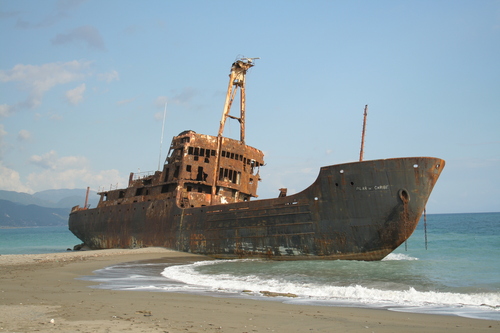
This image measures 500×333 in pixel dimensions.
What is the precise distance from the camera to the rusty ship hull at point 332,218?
14.6 meters

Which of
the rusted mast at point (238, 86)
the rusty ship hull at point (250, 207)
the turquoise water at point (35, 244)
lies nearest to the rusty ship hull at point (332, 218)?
the rusty ship hull at point (250, 207)

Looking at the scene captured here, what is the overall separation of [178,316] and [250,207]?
11.5 metres

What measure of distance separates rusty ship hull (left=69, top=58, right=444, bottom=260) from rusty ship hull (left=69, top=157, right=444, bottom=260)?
0.11ft

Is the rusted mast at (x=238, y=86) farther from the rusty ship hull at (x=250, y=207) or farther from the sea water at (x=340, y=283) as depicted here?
the sea water at (x=340, y=283)

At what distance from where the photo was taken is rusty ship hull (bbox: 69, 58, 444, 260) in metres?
14.7

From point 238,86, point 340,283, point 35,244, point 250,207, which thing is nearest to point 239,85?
point 238,86

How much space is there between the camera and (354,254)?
15.3 m

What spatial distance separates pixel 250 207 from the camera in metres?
17.5

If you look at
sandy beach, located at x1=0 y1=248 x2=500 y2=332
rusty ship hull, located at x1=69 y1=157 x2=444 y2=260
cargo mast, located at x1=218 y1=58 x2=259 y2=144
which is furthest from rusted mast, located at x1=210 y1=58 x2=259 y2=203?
sandy beach, located at x1=0 y1=248 x2=500 y2=332

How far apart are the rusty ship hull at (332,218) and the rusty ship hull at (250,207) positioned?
3cm

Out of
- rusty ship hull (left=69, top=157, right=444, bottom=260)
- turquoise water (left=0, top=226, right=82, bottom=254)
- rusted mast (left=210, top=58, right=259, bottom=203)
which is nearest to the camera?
rusty ship hull (left=69, top=157, right=444, bottom=260)

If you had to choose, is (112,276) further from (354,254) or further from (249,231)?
(354,254)

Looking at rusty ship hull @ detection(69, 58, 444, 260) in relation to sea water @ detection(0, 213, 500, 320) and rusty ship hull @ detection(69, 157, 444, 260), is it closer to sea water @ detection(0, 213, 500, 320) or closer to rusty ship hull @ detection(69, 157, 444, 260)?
rusty ship hull @ detection(69, 157, 444, 260)

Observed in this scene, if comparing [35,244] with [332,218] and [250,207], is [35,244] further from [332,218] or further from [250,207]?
[332,218]
